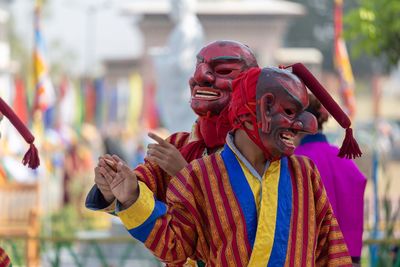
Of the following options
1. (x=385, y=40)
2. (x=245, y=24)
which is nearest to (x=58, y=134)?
(x=245, y=24)

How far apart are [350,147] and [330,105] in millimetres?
166

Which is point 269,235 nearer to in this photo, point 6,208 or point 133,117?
point 6,208

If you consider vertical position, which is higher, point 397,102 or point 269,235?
point 269,235

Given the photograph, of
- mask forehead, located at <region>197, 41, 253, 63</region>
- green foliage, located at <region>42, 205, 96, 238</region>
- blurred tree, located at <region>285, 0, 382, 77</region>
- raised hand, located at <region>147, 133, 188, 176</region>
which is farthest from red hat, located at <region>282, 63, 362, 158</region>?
blurred tree, located at <region>285, 0, 382, 77</region>

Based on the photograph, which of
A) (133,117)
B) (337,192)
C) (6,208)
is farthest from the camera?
(133,117)

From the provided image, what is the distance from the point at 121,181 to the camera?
407cm

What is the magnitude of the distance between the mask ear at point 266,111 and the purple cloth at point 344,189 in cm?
152

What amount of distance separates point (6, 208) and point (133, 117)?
21.8 m

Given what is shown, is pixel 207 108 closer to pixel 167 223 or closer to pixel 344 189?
pixel 167 223

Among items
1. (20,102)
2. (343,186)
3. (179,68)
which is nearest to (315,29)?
(20,102)

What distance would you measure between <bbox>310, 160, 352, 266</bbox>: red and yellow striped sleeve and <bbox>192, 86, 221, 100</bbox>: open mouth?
60 cm

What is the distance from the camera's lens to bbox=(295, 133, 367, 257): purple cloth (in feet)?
18.2

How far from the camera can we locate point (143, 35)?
3819cm

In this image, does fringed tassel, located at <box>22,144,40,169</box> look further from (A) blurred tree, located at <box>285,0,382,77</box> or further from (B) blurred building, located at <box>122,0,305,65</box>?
(A) blurred tree, located at <box>285,0,382,77</box>
